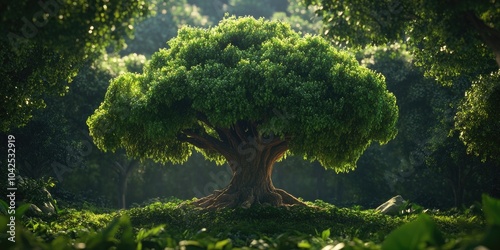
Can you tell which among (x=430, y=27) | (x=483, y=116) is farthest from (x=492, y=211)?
(x=483, y=116)

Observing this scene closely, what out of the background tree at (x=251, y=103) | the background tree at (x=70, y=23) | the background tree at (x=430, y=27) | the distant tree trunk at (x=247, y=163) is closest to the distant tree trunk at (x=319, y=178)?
the background tree at (x=251, y=103)

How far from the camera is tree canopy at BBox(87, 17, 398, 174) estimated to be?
72.5ft

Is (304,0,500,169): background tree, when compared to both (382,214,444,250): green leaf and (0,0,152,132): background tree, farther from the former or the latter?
(382,214,444,250): green leaf

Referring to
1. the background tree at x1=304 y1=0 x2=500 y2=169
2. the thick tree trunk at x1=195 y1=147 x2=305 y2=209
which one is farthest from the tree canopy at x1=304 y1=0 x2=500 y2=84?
the thick tree trunk at x1=195 y1=147 x2=305 y2=209

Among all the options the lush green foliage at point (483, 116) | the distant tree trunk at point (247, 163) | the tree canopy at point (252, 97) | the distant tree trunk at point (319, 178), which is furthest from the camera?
the distant tree trunk at point (319, 178)

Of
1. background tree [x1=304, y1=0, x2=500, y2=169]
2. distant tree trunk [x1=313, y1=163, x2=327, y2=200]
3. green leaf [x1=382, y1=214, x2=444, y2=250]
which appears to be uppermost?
distant tree trunk [x1=313, y1=163, x2=327, y2=200]

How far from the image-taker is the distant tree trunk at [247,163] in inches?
1016

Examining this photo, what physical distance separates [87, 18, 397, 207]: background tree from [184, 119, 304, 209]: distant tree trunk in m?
0.04

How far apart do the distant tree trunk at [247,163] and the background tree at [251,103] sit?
0.04 meters

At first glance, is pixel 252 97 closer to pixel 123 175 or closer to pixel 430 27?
pixel 430 27

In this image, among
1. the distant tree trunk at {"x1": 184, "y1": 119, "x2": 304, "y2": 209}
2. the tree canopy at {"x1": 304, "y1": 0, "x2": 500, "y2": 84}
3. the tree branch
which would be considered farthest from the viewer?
the tree branch

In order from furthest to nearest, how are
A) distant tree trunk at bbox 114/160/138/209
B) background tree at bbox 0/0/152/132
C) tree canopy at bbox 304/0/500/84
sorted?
distant tree trunk at bbox 114/160/138/209, tree canopy at bbox 304/0/500/84, background tree at bbox 0/0/152/132

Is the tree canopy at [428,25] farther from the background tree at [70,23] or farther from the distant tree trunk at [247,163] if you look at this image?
the distant tree trunk at [247,163]

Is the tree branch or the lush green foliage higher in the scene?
the tree branch
